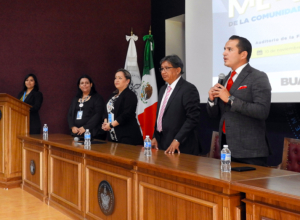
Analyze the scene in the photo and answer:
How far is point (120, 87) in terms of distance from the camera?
3.69 metres

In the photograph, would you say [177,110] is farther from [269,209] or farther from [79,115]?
[79,115]

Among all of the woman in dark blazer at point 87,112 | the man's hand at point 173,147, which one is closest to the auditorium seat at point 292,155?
the man's hand at point 173,147

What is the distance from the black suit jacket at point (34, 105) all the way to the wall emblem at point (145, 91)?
169cm

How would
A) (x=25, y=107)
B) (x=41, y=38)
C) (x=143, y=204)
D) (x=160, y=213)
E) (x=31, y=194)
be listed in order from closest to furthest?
(x=160, y=213)
(x=143, y=204)
(x=31, y=194)
(x=25, y=107)
(x=41, y=38)

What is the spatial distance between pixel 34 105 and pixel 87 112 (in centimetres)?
110

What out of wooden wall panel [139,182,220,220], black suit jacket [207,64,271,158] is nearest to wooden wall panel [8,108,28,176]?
wooden wall panel [139,182,220,220]

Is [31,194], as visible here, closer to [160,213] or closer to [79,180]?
[79,180]

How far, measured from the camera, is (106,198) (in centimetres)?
270

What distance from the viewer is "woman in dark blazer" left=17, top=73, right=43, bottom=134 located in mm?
4875

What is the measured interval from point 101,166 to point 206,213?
125 centimetres

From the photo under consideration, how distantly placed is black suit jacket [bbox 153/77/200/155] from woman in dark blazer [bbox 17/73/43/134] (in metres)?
2.61

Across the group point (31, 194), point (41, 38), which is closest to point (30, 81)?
point (41, 38)

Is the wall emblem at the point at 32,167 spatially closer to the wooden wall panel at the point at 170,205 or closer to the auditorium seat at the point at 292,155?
the wooden wall panel at the point at 170,205

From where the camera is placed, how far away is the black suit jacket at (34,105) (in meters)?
4.86
